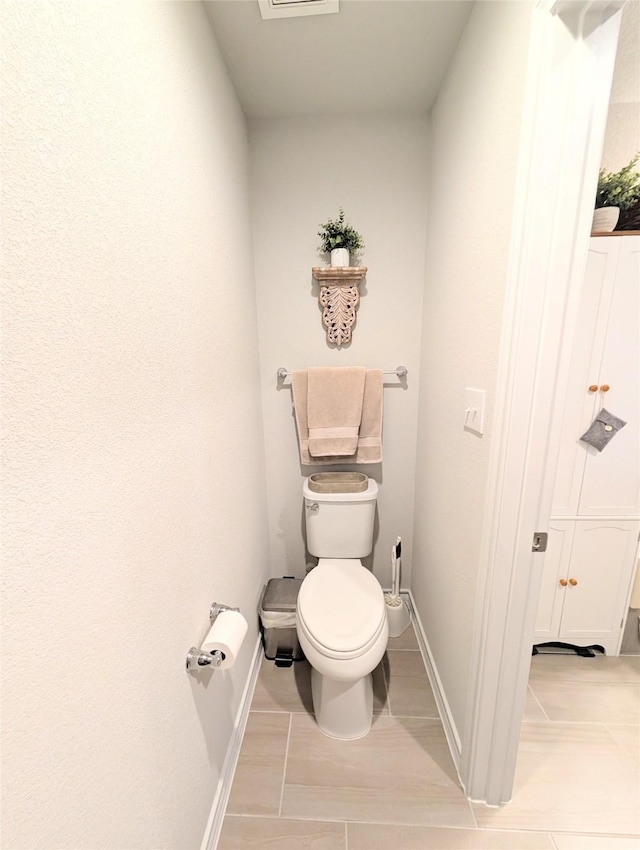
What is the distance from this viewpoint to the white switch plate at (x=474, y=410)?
951mm

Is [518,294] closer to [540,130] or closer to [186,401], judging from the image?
[540,130]

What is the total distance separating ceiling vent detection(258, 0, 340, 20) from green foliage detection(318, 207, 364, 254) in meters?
0.59

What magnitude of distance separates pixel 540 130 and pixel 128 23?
81 cm

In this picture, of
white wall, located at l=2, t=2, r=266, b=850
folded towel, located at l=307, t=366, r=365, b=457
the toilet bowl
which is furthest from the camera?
folded towel, located at l=307, t=366, r=365, b=457

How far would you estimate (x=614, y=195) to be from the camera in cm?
120

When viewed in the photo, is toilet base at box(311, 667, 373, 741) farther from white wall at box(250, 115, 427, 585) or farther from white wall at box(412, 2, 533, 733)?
white wall at box(250, 115, 427, 585)

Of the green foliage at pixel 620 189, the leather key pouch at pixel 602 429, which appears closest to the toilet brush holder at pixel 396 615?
the leather key pouch at pixel 602 429

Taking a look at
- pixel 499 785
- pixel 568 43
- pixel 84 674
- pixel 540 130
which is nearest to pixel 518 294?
pixel 540 130

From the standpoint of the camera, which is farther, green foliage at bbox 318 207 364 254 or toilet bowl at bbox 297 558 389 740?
green foliage at bbox 318 207 364 254

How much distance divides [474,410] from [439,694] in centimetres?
115

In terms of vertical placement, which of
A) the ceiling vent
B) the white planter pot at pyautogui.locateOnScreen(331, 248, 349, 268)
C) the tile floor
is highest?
the ceiling vent

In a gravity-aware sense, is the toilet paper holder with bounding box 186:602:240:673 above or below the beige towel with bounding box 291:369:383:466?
below

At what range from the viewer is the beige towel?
157 cm

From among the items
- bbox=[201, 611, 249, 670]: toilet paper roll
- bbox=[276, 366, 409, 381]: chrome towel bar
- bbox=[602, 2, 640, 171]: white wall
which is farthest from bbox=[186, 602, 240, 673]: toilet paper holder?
bbox=[602, 2, 640, 171]: white wall
